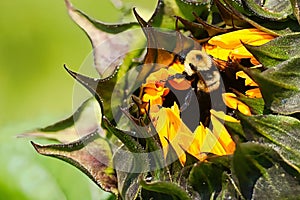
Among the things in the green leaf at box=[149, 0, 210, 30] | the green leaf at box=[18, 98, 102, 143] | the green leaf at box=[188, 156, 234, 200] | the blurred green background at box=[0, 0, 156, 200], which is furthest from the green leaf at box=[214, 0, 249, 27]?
the blurred green background at box=[0, 0, 156, 200]

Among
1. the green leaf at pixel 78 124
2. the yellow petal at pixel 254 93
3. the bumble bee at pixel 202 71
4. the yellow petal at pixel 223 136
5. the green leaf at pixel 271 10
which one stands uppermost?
the green leaf at pixel 271 10

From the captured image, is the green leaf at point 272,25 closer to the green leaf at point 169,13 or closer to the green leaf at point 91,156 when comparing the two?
the green leaf at point 169,13

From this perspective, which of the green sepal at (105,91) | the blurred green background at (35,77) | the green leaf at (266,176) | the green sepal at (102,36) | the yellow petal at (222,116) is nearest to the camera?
the green leaf at (266,176)

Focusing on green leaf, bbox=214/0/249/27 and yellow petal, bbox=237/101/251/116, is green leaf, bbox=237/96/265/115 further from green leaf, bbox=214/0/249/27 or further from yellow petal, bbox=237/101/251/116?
green leaf, bbox=214/0/249/27

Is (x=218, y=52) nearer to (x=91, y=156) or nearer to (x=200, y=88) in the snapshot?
(x=200, y=88)

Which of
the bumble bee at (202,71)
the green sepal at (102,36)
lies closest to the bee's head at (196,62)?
the bumble bee at (202,71)

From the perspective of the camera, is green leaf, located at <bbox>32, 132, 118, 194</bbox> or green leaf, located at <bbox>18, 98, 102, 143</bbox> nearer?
green leaf, located at <bbox>32, 132, 118, 194</bbox>

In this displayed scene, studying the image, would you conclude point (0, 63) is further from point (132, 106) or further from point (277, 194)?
point (277, 194)
